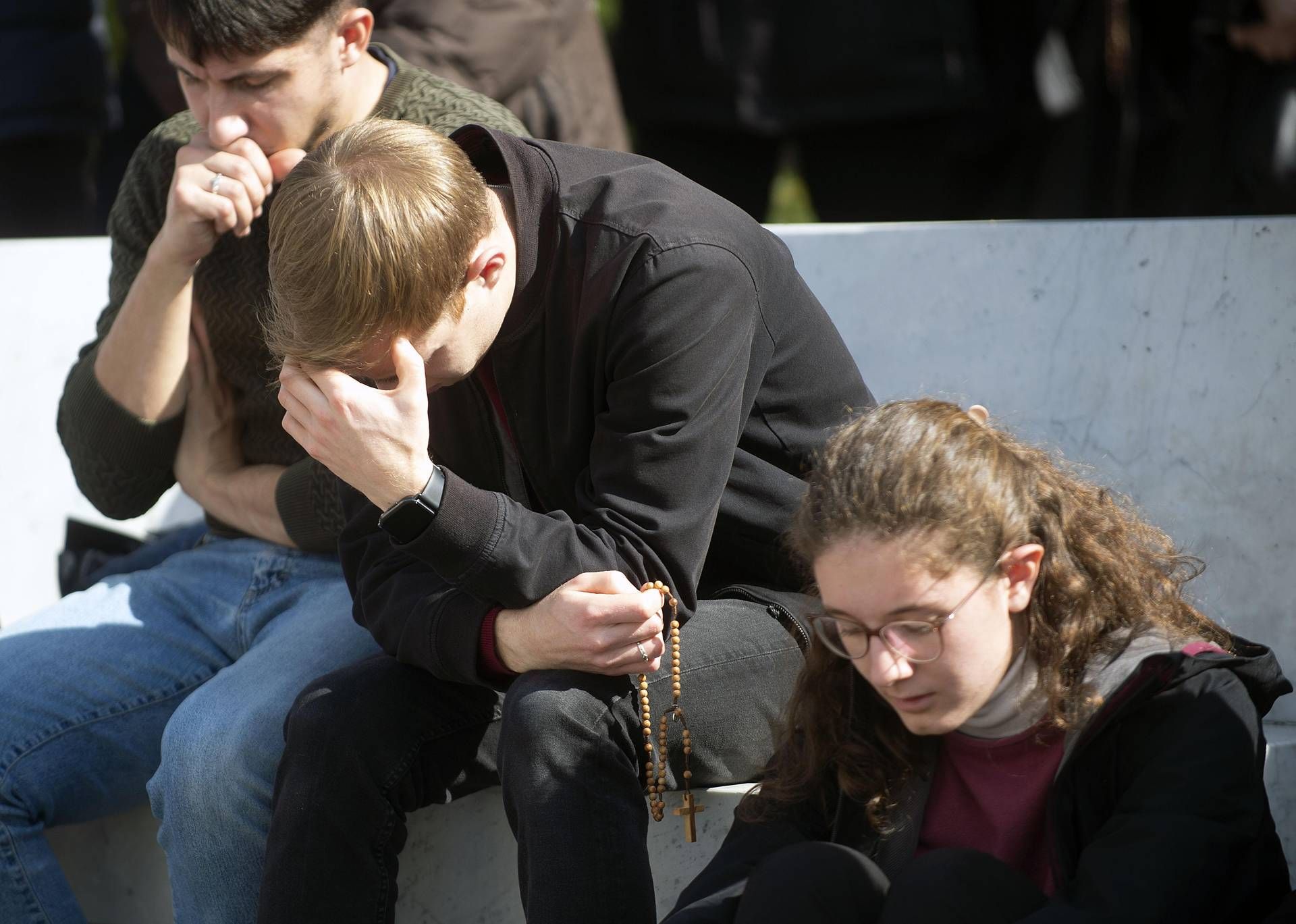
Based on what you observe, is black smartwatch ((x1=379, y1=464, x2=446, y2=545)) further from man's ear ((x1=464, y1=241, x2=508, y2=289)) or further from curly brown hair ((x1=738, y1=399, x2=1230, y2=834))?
curly brown hair ((x1=738, y1=399, x2=1230, y2=834))

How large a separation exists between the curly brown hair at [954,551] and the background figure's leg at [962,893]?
202 millimetres

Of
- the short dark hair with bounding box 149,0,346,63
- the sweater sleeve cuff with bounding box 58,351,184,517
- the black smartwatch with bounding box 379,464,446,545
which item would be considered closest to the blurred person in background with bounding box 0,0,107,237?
the sweater sleeve cuff with bounding box 58,351,184,517

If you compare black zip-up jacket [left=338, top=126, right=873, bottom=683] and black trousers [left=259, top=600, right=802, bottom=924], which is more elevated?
black zip-up jacket [left=338, top=126, right=873, bottom=683]

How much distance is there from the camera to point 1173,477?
3.01m

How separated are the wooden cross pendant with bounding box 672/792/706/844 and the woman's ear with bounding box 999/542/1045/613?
2.00ft

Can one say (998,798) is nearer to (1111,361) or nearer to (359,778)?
(359,778)

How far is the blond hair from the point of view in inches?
79.2

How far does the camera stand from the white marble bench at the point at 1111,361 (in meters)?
2.87

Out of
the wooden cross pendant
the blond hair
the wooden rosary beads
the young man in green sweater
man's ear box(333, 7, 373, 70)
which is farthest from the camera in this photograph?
man's ear box(333, 7, 373, 70)

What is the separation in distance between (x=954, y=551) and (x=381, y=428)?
79 centimetres

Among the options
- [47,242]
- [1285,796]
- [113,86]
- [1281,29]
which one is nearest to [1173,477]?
[1285,796]

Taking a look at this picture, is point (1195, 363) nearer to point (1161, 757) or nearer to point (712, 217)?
point (712, 217)

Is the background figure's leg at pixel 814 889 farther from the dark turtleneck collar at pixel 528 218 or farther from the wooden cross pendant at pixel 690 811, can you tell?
the dark turtleneck collar at pixel 528 218

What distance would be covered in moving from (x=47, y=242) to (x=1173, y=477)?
2651 mm
